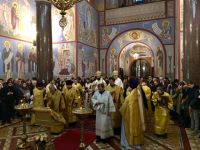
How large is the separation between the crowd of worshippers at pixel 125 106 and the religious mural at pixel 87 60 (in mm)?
6999

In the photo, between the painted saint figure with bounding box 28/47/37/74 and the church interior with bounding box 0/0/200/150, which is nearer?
the church interior with bounding box 0/0/200/150

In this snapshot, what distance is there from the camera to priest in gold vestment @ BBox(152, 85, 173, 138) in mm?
6848

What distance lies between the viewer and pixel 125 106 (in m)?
5.29

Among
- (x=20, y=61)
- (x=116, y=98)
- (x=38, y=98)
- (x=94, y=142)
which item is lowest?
(x=94, y=142)

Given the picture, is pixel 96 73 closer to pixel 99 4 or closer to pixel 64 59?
pixel 64 59

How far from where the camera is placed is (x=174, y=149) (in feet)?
18.7

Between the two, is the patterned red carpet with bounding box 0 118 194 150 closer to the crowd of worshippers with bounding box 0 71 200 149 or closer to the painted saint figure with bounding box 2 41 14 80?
the crowd of worshippers with bounding box 0 71 200 149

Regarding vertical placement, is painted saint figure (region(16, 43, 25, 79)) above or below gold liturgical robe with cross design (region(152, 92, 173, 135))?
above

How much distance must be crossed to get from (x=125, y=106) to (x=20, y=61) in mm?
9326

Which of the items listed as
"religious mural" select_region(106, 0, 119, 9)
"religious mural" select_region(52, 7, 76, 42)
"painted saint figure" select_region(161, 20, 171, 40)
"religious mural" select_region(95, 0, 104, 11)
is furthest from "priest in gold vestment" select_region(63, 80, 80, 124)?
"religious mural" select_region(106, 0, 119, 9)

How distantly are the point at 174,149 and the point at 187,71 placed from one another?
3.02m

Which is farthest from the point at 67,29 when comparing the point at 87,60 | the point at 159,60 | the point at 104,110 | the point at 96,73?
the point at 104,110

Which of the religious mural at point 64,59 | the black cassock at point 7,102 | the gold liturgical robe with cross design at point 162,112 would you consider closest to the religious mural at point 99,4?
the religious mural at point 64,59

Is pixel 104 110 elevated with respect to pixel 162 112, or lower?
elevated
